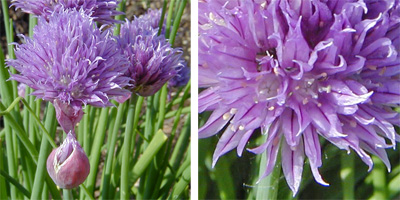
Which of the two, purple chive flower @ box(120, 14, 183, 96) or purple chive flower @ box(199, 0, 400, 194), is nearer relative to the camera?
purple chive flower @ box(199, 0, 400, 194)

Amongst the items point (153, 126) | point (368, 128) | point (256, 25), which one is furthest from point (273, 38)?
point (153, 126)

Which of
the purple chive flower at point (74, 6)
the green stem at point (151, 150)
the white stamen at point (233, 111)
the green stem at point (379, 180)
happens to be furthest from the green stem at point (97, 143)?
the green stem at point (379, 180)

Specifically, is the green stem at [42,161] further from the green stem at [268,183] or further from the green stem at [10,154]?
the green stem at [268,183]

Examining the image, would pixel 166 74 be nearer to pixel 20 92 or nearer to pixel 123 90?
pixel 123 90

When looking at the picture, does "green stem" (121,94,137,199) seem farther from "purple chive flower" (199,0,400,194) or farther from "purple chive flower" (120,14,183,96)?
"purple chive flower" (199,0,400,194)

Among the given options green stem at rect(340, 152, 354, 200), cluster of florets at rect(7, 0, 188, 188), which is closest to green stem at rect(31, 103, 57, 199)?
cluster of florets at rect(7, 0, 188, 188)

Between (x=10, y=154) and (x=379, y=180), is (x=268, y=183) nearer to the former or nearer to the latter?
(x=379, y=180)

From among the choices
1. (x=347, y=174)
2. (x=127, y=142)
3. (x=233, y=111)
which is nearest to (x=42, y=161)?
(x=127, y=142)
